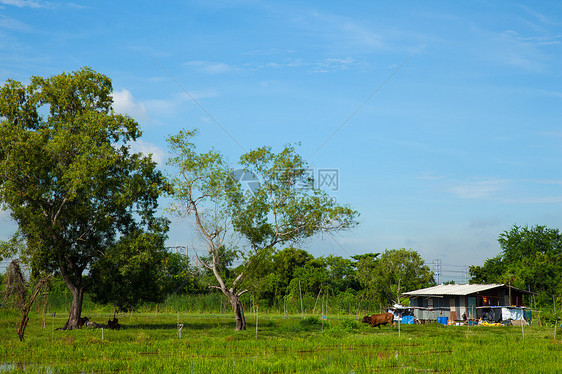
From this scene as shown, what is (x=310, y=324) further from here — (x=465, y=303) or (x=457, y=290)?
(x=457, y=290)


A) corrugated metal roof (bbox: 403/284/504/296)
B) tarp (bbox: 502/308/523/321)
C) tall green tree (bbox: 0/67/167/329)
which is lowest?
tarp (bbox: 502/308/523/321)

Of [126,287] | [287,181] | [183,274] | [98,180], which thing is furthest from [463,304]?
[98,180]

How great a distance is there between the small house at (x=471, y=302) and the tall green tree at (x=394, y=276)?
24.2ft

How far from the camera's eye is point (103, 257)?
34.0 m

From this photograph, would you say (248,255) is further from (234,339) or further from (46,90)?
(46,90)

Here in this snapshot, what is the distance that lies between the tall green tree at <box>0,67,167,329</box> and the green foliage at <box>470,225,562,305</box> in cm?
3517

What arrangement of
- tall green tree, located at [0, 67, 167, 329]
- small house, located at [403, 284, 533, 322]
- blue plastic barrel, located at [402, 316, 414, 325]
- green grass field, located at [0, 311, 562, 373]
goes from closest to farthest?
green grass field, located at [0, 311, 562, 373] → tall green tree, located at [0, 67, 167, 329] → small house, located at [403, 284, 533, 322] → blue plastic barrel, located at [402, 316, 414, 325]

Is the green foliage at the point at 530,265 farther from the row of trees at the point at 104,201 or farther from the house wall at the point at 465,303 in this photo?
the row of trees at the point at 104,201

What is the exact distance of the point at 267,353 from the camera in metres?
22.0

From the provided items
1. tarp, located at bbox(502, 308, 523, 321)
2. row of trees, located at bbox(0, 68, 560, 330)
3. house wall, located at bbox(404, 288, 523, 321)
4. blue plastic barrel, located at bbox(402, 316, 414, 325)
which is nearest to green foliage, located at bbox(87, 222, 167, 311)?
row of trees, located at bbox(0, 68, 560, 330)

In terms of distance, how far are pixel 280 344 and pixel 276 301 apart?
3851cm

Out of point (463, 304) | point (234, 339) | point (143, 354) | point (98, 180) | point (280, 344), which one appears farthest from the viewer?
point (463, 304)

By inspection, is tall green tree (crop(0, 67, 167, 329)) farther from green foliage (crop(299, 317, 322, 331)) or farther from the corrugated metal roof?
the corrugated metal roof

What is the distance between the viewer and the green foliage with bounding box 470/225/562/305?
170 feet
